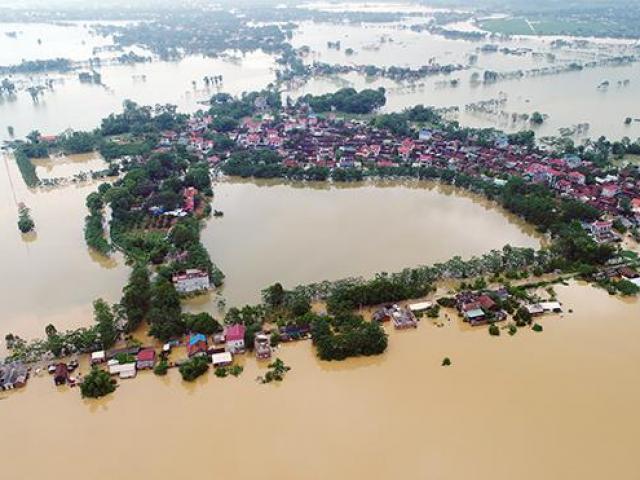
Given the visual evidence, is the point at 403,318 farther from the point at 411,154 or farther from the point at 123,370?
the point at 411,154

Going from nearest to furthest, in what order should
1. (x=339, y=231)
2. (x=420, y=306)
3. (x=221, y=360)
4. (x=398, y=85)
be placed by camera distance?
(x=221, y=360) < (x=420, y=306) < (x=339, y=231) < (x=398, y=85)

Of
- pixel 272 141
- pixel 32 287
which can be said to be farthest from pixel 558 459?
pixel 272 141

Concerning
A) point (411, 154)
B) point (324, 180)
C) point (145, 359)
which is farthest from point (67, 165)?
point (145, 359)

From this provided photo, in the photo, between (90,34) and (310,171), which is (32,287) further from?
(90,34)

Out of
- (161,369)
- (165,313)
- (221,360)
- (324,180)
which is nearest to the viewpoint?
(161,369)

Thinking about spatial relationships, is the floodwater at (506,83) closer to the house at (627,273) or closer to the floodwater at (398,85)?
the floodwater at (398,85)

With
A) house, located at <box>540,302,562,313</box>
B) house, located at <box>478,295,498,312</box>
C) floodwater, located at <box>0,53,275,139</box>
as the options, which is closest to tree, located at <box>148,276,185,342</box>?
house, located at <box>478,295,498,312</box>

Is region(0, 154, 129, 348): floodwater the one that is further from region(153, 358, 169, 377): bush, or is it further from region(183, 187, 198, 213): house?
region(183, 187, 198, 213): house
